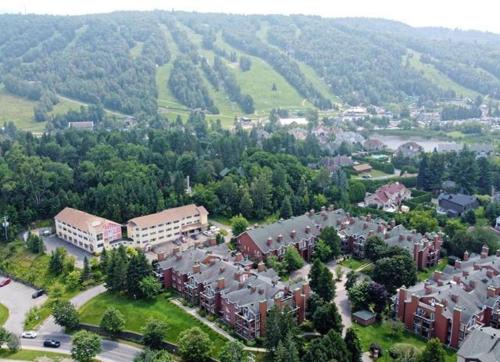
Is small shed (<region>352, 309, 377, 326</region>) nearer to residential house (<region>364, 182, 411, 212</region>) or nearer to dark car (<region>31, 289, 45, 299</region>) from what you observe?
residential house (<region>364, 182, 411, 212</region>)

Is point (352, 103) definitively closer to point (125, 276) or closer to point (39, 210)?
point (39, 210)

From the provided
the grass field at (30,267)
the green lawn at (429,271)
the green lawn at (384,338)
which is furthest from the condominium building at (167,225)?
the green lawn at (384,338)

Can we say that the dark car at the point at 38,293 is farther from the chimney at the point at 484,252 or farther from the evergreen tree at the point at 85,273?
the chimney at the point at 484,252

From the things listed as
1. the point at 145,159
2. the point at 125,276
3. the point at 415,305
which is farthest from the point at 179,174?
the point at 415,305

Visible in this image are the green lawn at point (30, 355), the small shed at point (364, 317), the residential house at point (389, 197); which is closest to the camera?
the green lawn at point (30, 355)

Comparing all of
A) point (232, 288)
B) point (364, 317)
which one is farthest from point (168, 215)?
point (364, 317)
